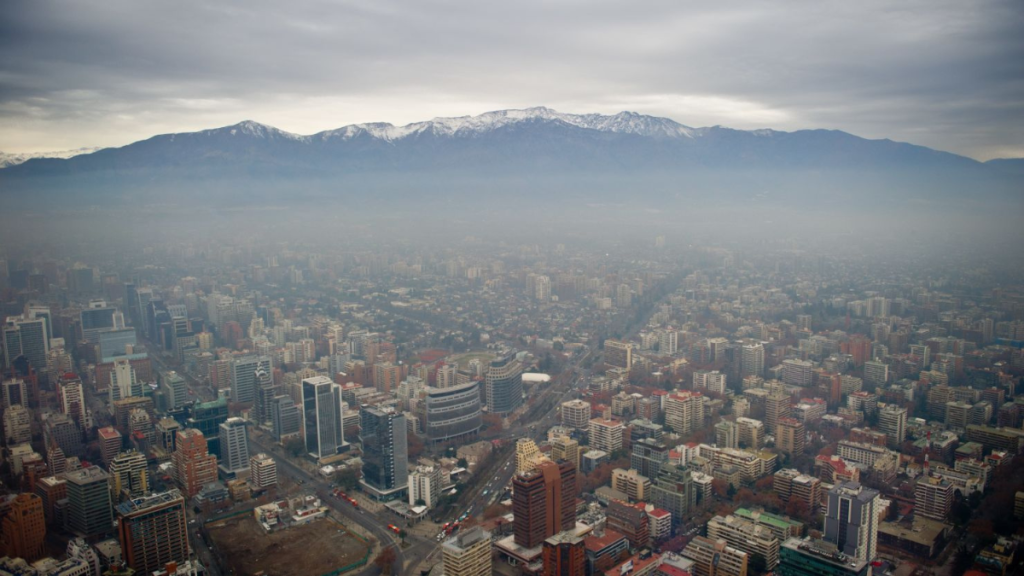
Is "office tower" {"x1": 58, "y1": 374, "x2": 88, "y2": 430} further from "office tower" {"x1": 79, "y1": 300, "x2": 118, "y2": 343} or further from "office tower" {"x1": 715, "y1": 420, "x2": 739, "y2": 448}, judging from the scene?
"office tower" {"x1": 715, "y1": 420, "x2": 739, "y2": 448}

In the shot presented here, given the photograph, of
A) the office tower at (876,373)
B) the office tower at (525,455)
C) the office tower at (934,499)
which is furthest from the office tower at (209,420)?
the office tower at (876,373)

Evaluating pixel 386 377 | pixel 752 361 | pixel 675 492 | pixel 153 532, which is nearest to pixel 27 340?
pixel 153 532

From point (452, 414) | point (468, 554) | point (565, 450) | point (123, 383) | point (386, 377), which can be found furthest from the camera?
point (386, 377)

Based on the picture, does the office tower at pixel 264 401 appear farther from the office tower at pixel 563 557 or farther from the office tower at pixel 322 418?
the office tower at pixel 563 557

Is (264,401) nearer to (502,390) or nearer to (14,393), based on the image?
(14,393)

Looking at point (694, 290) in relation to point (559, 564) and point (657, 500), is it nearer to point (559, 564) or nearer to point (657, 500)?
point (657, 500)

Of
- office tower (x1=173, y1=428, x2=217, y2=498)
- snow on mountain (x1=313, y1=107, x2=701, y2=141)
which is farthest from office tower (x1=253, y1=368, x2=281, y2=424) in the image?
snow on mountain (x1=313, y1=107, x2=701, y2=141)
